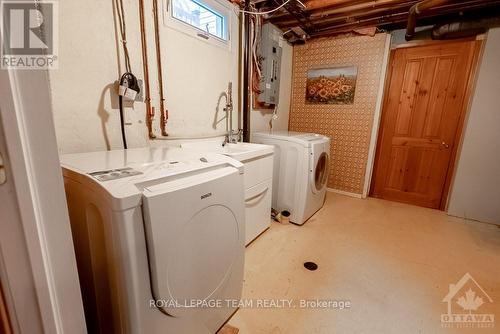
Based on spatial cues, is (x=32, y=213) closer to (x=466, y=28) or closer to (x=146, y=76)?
(x=146, y=76)

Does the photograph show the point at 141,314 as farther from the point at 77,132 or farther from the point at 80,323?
the point at 77,132

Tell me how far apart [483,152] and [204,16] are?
3.25 m

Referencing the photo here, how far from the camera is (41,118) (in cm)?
45

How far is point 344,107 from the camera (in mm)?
3158

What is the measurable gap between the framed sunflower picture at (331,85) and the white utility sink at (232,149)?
1.68 m

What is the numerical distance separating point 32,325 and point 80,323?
118 millimetres

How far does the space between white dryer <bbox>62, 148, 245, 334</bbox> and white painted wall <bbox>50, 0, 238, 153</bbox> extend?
1.01 ft

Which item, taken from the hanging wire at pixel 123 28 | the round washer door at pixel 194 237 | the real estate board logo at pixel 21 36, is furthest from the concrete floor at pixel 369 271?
the hanging wire at pixel 123 28

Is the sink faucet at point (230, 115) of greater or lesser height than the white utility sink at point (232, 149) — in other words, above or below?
above

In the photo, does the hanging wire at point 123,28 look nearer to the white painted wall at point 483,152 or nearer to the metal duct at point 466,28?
the metal duct at point 466,28

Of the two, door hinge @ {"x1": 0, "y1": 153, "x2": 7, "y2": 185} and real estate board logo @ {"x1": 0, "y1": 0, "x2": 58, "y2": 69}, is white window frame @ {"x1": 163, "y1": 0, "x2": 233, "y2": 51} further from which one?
door hinge @ {"x1": 0, "y1": 153, "x2": 7, "y2": 185}

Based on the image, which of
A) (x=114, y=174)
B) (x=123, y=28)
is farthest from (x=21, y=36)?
(x=123, y=28)

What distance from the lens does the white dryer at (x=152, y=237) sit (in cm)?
75

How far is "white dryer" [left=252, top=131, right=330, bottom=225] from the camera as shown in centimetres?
229
